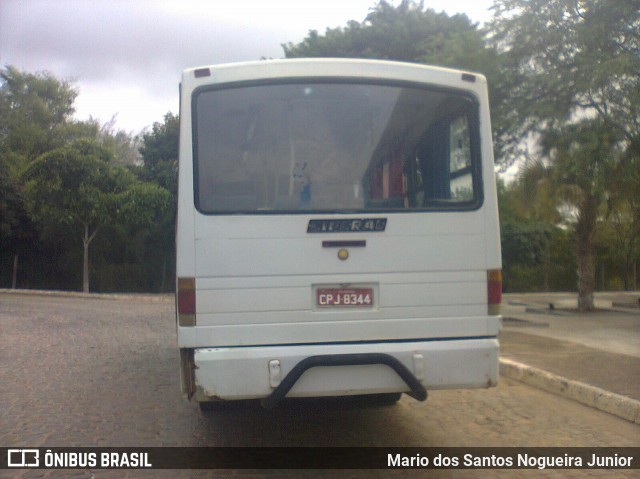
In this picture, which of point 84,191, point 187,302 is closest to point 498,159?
point 187,302

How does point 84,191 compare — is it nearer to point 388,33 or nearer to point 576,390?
point 388,33

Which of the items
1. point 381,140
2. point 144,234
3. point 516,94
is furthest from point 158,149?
point 381,140

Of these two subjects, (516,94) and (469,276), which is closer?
A: (469,276)

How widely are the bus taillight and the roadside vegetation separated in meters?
4.85

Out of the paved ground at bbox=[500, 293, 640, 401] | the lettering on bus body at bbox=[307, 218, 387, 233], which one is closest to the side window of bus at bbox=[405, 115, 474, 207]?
the lettering on bus body at bbox=[307, 218, 387, 233]

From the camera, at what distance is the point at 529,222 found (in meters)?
25.2

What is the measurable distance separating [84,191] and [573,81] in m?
15.9

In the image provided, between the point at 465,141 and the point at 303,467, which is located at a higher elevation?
the point at 465,141

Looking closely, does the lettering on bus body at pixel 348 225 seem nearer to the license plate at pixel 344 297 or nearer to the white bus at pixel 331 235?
the white bus at pixel 331 235

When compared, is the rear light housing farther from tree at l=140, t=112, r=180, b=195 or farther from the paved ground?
tree at l=140, t=112, r=180, b=195

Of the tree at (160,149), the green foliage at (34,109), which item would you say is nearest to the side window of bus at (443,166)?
the tree at (160,149)

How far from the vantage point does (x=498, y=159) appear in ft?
49.7

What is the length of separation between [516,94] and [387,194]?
990cm

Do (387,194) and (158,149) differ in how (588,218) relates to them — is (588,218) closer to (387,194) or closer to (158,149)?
(387,194)
